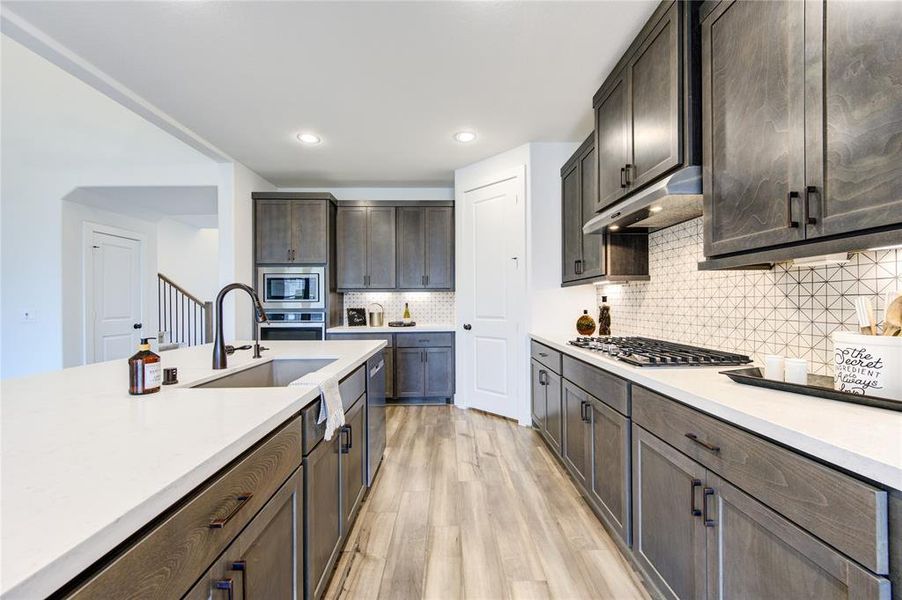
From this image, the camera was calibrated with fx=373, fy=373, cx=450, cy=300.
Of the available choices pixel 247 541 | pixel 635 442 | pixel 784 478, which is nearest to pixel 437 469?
pixel 635 442

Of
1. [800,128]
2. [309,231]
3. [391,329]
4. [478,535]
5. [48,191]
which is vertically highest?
[48,191]

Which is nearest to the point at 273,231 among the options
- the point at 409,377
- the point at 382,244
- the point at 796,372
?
the point at 382,244

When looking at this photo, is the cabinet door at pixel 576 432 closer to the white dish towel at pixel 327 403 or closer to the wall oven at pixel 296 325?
the white dish towel at pixel 327 403

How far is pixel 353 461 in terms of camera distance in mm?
1812

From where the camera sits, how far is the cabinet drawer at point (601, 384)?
159cm

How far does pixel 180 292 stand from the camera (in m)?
6.36

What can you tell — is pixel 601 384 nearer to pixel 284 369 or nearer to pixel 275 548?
pixel 275 548

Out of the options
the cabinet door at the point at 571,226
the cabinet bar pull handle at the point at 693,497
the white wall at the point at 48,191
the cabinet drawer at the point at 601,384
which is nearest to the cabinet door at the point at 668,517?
the cabinet bar pull handle at the point at 693,497

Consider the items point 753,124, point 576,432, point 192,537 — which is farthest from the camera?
point 576,432

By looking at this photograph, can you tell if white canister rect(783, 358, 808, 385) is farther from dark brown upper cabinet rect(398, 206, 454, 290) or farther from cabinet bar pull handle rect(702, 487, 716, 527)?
dark brown upper cabinet rect(398, 206, 454, 290)

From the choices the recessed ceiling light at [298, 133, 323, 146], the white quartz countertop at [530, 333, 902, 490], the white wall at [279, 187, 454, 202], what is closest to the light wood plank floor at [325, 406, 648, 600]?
the white quartz countertop at [530, 333, 902, 490]

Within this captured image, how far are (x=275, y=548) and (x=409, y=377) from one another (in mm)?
3231

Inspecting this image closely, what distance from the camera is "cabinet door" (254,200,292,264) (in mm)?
4168

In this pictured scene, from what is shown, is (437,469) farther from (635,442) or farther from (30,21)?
(30,21)
